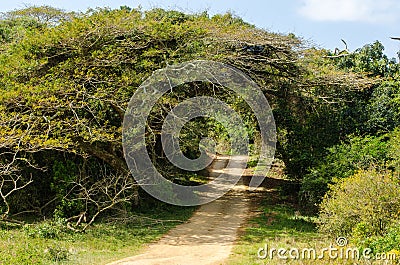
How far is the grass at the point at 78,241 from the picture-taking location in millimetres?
8977

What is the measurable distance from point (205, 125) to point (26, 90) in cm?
701

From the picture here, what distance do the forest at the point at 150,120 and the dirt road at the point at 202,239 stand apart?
2.48 feet

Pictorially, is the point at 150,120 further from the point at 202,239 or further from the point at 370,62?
the point at 370,62

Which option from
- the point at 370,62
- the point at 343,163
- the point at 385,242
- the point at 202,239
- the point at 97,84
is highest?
the point at 370,62

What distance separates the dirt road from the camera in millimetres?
9133

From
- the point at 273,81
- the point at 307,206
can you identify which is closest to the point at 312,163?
the point at 307,206

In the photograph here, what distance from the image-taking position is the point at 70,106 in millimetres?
12484
